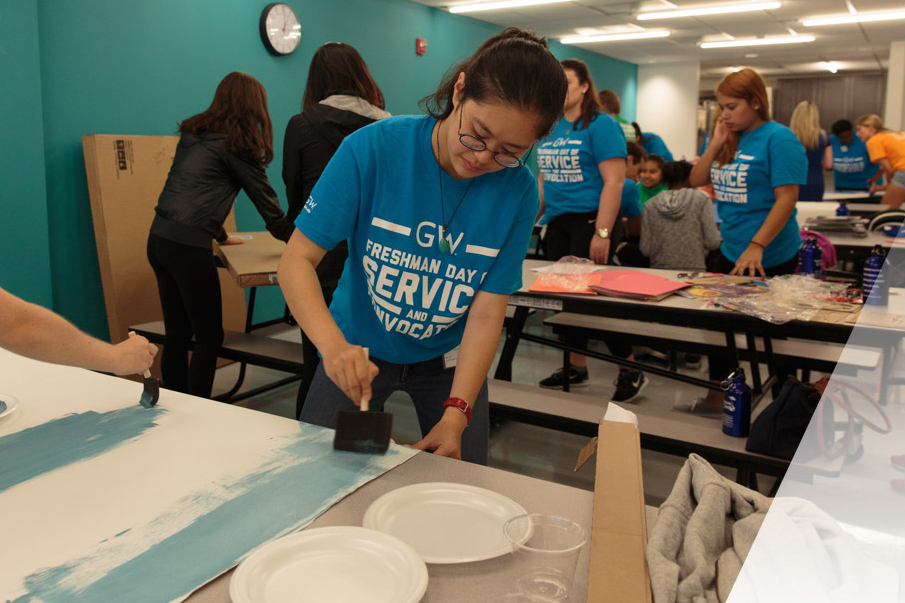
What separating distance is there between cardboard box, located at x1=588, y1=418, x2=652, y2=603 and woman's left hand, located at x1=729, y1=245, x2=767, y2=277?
207 centimetres

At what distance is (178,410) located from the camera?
1240mm

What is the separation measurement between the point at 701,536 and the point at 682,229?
3675 millimetres

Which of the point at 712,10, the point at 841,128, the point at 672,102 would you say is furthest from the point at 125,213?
the point at 672,102

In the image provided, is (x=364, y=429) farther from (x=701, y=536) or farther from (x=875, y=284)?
(x=875, y=284)

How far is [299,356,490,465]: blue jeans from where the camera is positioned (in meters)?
1.41

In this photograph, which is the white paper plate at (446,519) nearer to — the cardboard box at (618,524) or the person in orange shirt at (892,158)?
the cardboard box at (618,524)

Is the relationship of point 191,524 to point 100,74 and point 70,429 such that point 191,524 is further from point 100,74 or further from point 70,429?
point 100,74

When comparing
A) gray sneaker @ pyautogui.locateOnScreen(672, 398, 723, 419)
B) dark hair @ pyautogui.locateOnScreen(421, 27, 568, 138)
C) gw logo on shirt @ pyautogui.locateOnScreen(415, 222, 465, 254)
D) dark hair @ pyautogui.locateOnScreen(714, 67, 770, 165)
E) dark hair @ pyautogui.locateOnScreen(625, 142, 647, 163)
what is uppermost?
dark hair @ pyautogui.locateOnScreen(714, 67, 770, 165)

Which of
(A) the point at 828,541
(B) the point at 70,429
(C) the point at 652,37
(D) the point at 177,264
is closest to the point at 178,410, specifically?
(B) the point at 70,429

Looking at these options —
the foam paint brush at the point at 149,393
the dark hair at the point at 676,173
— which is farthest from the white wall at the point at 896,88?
the foam paint brush at the point at 149,393

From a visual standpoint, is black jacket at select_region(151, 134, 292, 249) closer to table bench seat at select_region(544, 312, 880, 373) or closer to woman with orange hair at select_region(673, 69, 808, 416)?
table bench seat at select_region(544, 312, 880, 373)

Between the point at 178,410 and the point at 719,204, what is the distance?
259 cm

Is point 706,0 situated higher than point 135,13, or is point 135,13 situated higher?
point 706,0

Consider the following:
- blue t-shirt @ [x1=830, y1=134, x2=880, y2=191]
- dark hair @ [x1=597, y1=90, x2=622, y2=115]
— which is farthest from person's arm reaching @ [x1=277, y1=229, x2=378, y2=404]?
blue t-shirt @ [x1=830, y1=134, x2=880, y2=191]
